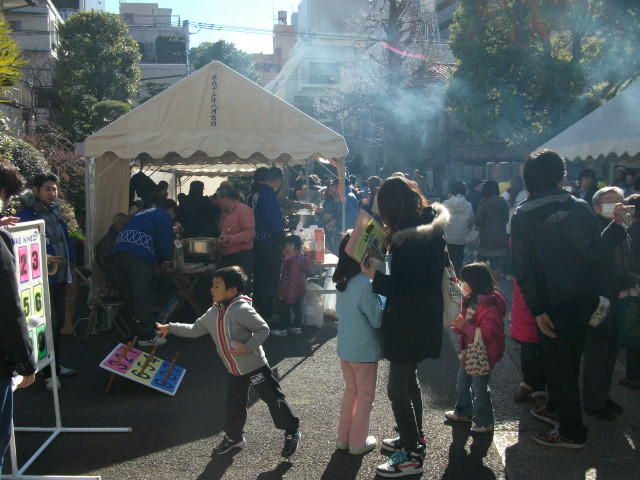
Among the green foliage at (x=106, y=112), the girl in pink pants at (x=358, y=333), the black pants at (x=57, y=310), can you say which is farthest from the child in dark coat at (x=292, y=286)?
the green foliage at (x=106, y=112)

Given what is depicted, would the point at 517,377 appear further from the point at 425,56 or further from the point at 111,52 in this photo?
the point at 111,52

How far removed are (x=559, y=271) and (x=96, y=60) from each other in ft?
99.4

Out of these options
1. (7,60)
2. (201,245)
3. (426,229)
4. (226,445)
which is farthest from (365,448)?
(7,60)

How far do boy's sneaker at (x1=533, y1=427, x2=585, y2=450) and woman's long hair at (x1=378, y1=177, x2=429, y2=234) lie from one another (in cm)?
184

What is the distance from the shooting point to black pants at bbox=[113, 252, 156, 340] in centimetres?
669

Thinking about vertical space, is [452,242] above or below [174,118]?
below

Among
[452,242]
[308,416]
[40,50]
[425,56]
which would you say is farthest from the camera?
[40,50]

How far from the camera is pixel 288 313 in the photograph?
7.58 m

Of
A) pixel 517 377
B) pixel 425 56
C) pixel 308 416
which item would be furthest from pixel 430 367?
pixel 425 56

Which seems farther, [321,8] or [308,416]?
[321,8]

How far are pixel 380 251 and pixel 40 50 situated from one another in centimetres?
3049

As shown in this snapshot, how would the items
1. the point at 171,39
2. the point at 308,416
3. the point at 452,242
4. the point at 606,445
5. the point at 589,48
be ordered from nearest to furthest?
the point at 606,445 < the point at 308,416 < the point at 452,242 < the point at 589,48 < the point at 171,39

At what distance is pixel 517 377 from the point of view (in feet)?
19.0

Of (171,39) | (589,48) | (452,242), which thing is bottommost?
(452,242)
